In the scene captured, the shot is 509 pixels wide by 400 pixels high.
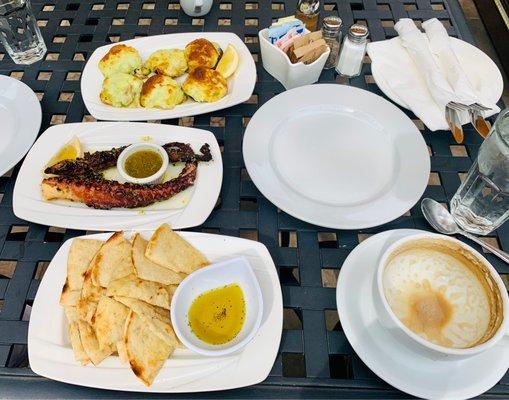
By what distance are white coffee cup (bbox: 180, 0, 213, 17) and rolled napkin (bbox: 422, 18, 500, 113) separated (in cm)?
79

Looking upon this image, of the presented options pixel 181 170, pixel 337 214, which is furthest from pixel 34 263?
pixel 337 214

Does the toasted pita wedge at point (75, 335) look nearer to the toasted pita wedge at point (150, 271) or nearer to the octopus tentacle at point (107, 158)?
the toasted pita wedge at point (150, 271)

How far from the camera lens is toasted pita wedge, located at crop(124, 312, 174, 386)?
839 mm

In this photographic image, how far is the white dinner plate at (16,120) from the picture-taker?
1.21m

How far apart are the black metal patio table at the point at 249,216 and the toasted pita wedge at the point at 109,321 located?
0.12m

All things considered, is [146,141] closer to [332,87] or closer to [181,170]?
[181,170]

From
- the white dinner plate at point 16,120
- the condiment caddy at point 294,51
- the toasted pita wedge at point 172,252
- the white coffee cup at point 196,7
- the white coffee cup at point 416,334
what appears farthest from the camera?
the white coffee cup at point 196,7

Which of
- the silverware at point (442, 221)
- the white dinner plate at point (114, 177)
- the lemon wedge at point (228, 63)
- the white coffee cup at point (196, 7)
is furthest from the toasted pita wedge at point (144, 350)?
the white coffee cup at point (196, 7)

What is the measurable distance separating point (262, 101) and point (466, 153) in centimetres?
66

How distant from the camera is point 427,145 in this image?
1.31 meters

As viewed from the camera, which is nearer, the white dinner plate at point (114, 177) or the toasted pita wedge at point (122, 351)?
the toasted pita wedge at point (122, 351)

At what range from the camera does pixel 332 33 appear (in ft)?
4.64

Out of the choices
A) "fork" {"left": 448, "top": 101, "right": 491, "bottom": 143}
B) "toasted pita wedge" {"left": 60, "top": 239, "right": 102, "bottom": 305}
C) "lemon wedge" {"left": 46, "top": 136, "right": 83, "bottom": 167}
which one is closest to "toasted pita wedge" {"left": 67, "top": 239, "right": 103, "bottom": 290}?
"toasted pita wedge" {"left": 60, "top": 239, "right": 102, "bottom": 305}

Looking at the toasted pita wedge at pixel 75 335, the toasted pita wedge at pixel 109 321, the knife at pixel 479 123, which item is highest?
the knife at pixel 479 123
